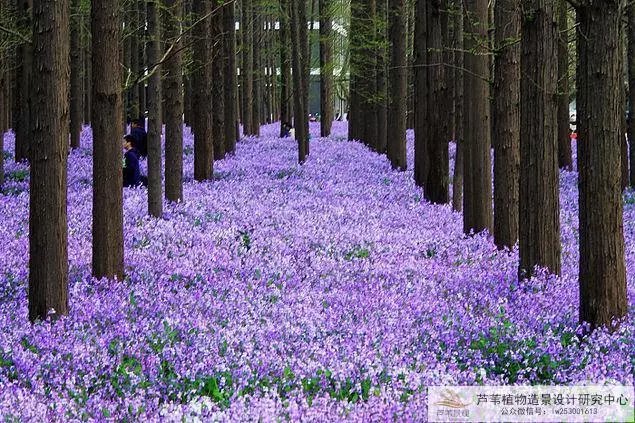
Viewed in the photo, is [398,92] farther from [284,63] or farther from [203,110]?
[284,63]

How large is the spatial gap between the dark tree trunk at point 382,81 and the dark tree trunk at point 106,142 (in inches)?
731

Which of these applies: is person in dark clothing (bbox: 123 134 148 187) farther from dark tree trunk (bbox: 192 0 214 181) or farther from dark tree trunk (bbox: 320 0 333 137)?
dark tree trunk (bbox: 320 0 333 137)

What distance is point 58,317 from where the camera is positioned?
8.16 metres

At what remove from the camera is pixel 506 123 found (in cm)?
1216

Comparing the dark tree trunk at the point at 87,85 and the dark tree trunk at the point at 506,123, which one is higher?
the dark tree trunk at the point at 87,85

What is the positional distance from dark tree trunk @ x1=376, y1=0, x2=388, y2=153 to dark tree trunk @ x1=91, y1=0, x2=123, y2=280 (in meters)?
18.6

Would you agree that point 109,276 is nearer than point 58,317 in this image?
No

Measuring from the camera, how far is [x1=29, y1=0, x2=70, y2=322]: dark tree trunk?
26.4 ft

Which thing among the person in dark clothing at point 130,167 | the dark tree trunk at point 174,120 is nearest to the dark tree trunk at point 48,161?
Result: the dark tree trunk at point 174,120

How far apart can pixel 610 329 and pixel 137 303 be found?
15.7 ft

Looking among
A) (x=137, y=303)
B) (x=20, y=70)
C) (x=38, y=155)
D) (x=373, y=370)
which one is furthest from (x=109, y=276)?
(x=20, y=70)

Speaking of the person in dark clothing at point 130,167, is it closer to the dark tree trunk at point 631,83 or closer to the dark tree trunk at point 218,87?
the dark tree trunk at point 218,87

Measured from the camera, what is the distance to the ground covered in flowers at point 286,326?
20.3 feet

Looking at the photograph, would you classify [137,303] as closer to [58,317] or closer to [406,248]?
[58,317]
